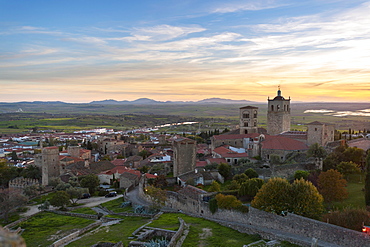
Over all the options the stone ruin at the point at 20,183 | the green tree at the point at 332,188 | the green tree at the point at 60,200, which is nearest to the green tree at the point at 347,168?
the green tree at the point at 332,188

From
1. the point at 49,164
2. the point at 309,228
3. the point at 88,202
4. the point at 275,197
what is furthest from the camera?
the point at 49,164

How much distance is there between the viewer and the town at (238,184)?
1895 centimetres

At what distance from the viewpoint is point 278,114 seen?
5384cm

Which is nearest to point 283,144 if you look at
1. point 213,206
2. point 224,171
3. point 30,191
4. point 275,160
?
point 275,160

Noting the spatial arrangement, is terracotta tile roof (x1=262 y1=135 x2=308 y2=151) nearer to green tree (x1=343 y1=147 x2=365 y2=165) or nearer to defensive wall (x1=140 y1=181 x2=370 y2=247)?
green tree (x1=343 y1=147 x2=365 y2=165)

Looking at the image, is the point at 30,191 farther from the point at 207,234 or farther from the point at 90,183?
the point at 207,234

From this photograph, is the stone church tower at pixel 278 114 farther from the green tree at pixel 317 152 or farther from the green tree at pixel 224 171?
the green tree at pixel 224 171

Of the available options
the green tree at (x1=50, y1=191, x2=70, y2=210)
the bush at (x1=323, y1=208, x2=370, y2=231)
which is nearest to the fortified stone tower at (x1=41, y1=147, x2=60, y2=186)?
the green tree at (x1=50, y1=191, x2=70, y2=210)

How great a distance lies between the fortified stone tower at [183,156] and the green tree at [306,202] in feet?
58.5

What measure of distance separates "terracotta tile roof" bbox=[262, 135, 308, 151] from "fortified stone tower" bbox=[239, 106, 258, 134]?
1455 centimetres

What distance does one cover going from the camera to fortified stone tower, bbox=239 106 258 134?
56.0 meters

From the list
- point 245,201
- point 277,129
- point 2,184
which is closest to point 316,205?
point 245,201

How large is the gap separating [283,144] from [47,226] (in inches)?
1123

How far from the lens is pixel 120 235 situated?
2212 cm
